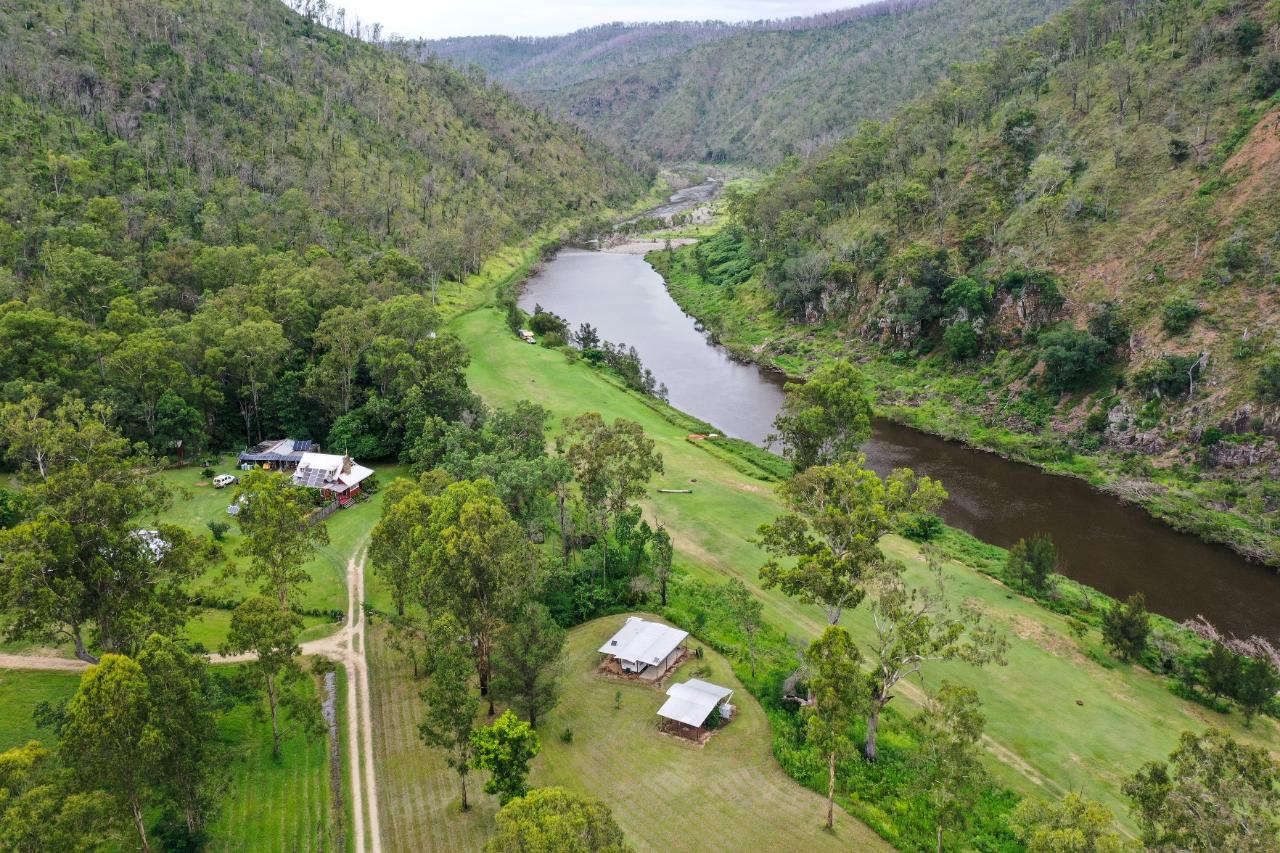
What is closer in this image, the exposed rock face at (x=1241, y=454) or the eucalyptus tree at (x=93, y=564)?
the eucalyptus tree at (x=93, y=564)

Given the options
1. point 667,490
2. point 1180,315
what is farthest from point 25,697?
point 1180,315

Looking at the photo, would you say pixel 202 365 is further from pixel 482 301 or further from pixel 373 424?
pixel 482 301

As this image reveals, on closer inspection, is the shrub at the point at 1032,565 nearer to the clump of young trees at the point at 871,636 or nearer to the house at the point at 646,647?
the clump of young trees at the point at 871,636

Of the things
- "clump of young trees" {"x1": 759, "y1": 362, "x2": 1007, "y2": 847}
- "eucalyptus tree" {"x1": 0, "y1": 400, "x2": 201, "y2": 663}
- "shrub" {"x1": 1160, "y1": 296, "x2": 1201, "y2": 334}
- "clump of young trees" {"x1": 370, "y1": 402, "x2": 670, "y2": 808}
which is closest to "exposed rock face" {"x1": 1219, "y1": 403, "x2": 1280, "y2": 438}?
"shrub" {"x1": 1160, "y1": 296, "x2": 1201, "y2": 334}

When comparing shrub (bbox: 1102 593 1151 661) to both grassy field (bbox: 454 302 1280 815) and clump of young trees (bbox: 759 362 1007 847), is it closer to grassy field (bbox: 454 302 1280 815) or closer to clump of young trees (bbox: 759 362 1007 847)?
grassy field (bbox: 454 302 1280 815)

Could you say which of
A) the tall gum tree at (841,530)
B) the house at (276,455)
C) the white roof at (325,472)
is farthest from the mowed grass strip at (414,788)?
the house at (276,455)

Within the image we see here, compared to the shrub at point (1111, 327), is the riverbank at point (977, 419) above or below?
below

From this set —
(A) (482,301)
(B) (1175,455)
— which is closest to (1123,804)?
(B) (1175,455)

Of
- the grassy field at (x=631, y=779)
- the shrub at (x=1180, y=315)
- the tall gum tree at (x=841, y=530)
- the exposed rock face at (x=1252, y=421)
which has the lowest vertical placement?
the grassy field at (x=631, y=779)
